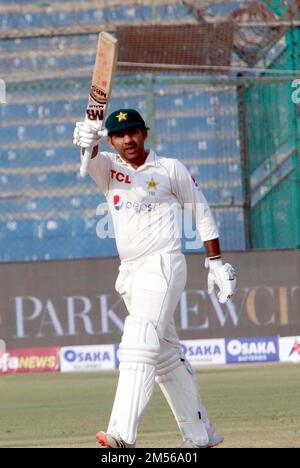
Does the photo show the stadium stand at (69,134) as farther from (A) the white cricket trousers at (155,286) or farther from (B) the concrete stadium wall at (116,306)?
(A) the white cricket trousers at (155,286)

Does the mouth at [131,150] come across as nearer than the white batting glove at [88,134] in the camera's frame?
No

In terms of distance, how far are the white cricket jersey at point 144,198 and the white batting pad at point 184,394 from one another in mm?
684

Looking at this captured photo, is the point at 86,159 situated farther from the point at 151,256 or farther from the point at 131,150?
the point at 151,256

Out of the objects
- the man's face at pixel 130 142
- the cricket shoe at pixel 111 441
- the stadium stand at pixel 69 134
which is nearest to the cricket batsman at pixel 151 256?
the man's face at pixel 130 142

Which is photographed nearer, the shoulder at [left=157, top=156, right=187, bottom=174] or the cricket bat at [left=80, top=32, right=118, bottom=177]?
the cricket bat at [left=80, top=32, right=118, bottom=177]

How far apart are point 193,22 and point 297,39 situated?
1824mm

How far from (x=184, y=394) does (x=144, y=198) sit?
1.23 meters

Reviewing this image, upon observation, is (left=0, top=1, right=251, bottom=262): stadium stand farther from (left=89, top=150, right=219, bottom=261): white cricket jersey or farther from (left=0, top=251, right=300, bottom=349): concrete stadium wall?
(left=89, top=150, right=219, bottom=261): white cricket jersey

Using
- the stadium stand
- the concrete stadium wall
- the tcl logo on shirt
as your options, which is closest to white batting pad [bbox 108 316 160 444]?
the tcl logo on shirt

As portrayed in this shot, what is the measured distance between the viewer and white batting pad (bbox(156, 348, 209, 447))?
299 inches

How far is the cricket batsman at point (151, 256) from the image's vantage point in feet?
23.9

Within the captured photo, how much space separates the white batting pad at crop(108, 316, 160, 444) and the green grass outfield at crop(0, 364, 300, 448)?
1103 mm

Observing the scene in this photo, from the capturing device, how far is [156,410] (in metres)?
12.5
